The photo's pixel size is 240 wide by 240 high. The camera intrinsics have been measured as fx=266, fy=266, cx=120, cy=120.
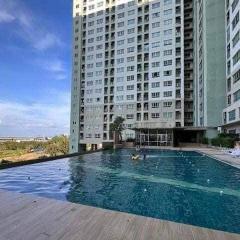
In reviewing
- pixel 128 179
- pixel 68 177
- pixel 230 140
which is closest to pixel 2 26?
pixel 68 177

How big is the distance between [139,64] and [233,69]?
32763 millimetres

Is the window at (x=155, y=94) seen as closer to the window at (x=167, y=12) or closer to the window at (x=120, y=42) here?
the window at (x=120, y=42)

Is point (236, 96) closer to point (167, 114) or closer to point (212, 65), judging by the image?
point (212, 65)

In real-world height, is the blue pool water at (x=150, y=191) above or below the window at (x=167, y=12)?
below

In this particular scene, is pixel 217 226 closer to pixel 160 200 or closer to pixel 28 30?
pixel 160 200

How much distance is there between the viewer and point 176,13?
67875mm

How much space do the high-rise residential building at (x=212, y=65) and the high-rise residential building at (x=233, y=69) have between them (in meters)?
3.31

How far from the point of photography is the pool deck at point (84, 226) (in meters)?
5.37

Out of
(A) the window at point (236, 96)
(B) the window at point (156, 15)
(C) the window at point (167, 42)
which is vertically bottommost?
(A) the window at point (236, 96)

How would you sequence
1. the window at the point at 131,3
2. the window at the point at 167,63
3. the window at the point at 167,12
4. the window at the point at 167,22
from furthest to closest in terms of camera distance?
1. the window at the point at 131,3
2. the window at the point at 167,12
3. the window at the point at 167,22
4. the window at the point at 167,63

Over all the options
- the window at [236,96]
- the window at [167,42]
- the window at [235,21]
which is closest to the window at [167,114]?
the window at [167,42]

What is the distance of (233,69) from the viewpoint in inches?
1678

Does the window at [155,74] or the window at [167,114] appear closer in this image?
the window at [167,114]

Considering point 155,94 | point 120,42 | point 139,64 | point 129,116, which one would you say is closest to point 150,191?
point 155,94
